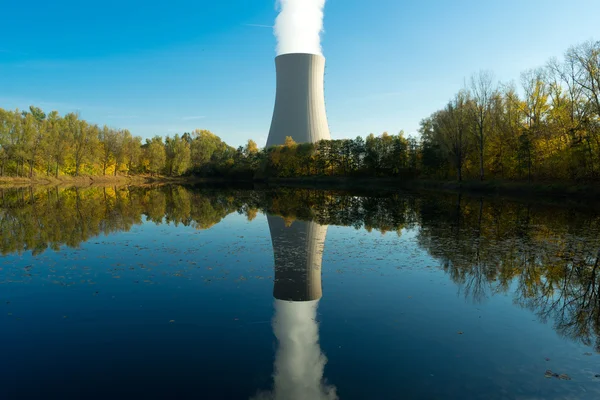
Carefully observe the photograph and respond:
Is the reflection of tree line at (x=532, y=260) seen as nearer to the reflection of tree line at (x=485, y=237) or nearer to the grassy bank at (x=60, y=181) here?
the reflection of tree line at (x=485, y=237)

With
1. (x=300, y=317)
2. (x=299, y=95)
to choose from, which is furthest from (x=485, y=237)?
(x=299, y=95)

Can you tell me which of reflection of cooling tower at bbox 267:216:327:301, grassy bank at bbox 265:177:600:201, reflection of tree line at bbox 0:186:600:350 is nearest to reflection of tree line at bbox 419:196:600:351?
reflection of tree line at bbox 0:186:600:350

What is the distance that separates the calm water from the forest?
16.1 m

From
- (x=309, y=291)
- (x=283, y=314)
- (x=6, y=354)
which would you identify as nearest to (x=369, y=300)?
(x=309, y=291)

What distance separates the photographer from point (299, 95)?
40500mm

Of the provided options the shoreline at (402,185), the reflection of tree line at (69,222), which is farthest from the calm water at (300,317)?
the shoreline at (402,185)

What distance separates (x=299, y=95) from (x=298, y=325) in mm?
37827

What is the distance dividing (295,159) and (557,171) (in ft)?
101

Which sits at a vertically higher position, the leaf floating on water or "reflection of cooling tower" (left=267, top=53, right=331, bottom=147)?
"reflection of cooling tower" (left=267, top=53, right=331, bottom=147)

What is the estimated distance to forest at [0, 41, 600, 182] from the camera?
23384 millimetres

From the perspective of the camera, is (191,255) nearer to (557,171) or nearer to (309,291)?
(309,291)

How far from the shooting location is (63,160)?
1805 inches

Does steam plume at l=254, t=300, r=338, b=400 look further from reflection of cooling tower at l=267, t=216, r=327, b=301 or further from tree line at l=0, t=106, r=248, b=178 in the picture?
tree line at l=0, t=106, r=248, b=178

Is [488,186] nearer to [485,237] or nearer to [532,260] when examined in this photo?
[485,237]
